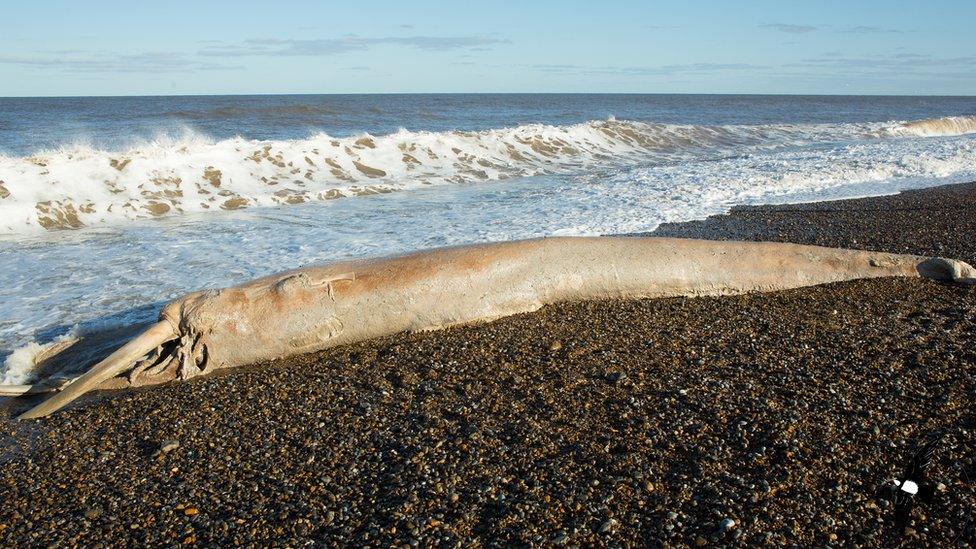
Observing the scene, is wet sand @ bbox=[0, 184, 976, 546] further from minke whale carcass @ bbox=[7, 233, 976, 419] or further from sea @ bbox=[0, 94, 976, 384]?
sea @ bbox=[0, 94, 976, 384]

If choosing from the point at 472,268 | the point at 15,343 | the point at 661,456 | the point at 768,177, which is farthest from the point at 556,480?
the point at 768,177

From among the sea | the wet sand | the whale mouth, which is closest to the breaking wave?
the sea

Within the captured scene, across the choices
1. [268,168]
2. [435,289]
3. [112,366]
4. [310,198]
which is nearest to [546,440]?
[435,289]

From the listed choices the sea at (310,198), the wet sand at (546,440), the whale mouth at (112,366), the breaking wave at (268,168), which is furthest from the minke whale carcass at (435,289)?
the breaking wave at (268,168)

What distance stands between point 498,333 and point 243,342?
5.42 feet

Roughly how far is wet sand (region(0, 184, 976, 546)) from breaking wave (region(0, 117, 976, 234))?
7.71m

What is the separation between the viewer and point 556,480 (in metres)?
3.04

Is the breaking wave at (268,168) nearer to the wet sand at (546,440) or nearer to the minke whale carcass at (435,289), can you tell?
the minke whale carcass at (435,289)

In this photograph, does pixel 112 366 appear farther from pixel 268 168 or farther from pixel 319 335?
pixel 268 168

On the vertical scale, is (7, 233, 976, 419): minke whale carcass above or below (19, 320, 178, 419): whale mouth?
above

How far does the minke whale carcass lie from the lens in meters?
4.68

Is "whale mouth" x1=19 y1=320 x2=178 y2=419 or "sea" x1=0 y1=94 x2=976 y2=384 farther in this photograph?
"sea" x1=0 y1=94 x2=976 y2=384

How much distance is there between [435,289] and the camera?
5195 millimetres

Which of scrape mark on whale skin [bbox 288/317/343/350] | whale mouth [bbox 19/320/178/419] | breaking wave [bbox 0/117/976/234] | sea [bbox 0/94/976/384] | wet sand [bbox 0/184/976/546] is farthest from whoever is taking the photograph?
breaking wave [bbox 0/117/976/234]
